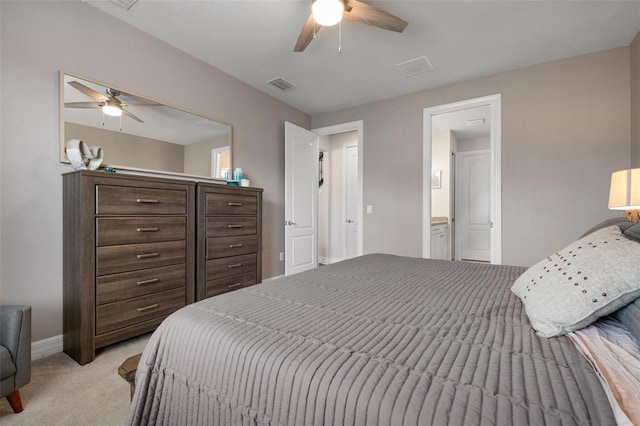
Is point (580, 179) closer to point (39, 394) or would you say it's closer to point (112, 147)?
point (112, 147)

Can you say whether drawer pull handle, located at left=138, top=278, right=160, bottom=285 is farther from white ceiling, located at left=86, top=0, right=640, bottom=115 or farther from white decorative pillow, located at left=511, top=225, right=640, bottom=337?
white decorative pillow, located at left=511, top=225, right=640, bottom=337

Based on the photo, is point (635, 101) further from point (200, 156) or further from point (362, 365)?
point (200, 156)

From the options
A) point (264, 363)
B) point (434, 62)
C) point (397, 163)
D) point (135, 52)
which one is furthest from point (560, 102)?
point (135, 52)

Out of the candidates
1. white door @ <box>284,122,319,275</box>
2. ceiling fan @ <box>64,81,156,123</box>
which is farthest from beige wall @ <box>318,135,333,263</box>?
ceiling fan @ <box>64,81,156,123</box>

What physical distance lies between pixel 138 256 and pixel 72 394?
2.85 ft

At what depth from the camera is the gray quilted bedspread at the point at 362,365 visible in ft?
1.70

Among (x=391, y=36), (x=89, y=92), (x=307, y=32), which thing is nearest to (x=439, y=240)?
(x=391, y=36)

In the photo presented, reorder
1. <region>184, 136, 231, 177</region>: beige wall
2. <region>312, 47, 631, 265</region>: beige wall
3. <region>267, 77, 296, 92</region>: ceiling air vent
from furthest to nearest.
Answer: <region>267, 77, 296, 92</region>: ceiling air vent → <region>184, 136, 231, 177</region>: beige wall → <region>312, 47, 631, 265</region>: beige wall

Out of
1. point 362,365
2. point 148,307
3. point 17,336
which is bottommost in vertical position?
point 148,307

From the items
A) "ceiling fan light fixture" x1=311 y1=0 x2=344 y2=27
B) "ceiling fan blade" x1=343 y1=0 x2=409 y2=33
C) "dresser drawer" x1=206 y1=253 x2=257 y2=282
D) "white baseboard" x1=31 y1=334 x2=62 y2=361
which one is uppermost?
"ceiling fan blade" x1=343 y1=0 x2=409 y2=33

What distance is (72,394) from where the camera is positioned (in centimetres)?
155

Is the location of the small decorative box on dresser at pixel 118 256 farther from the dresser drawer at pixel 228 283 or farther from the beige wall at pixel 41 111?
the dresser drawer at pixel 228 283

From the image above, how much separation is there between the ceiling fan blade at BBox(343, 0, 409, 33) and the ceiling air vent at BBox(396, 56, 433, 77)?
1001mm

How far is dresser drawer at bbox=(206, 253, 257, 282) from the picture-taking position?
2.59m
